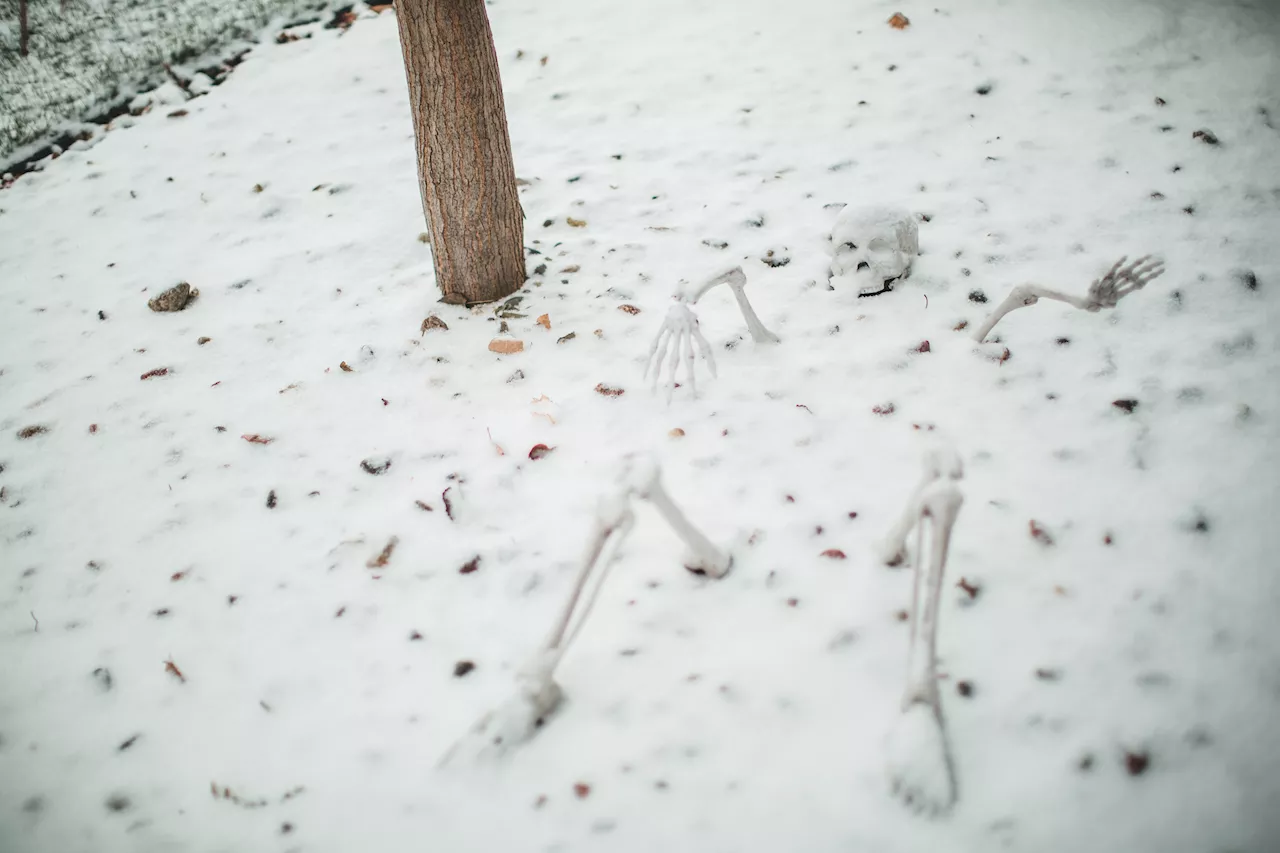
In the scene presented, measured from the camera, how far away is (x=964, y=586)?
1857 mm

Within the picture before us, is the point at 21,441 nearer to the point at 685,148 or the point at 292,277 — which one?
the point at 292,277

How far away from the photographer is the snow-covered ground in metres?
1.60

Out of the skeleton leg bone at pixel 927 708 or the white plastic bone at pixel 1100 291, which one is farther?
the white plastic bone at pixel 1100 291

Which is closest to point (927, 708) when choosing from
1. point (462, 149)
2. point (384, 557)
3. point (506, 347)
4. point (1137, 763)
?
point (1137, 763)

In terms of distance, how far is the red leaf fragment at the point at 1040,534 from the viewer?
6.39 ft

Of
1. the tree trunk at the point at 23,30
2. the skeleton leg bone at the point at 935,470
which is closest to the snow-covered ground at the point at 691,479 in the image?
the skeleton leg bone at the point at 935,470

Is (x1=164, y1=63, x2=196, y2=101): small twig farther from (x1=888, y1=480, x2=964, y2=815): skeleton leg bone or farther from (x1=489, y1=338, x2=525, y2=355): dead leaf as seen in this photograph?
(x1=888, y1=480, x2=964, y2=815): skeleton leg bone

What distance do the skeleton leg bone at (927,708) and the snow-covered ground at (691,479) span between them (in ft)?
0.25

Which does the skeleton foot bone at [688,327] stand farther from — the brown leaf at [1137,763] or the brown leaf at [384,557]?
the brown leaf at [1137,763]

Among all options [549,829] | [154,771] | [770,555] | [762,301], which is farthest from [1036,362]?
[154,771]

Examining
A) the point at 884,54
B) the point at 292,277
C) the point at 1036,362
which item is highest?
the point at 884,54

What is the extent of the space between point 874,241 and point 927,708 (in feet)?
6.03

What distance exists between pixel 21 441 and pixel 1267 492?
433 cm

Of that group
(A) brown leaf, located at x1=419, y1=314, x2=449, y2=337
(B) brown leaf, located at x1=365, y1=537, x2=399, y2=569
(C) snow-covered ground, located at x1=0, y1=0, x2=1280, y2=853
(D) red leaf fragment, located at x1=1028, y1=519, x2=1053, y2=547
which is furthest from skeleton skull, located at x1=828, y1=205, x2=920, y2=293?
(B) brown leaf, located at x1=365, y1=537, x2=399, y2=569
